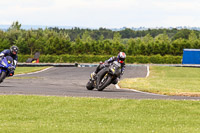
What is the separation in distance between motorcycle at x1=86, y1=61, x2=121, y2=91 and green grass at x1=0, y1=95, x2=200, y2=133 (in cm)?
503

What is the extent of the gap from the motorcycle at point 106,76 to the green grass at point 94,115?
16.5 feet

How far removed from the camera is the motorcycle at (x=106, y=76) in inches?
775

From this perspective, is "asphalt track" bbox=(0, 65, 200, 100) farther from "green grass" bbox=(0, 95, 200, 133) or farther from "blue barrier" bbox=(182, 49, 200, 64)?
"blue barrier" bbox=(182, 49, 200, 64)

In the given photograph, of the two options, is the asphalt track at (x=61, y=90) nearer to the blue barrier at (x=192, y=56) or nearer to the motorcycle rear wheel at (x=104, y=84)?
the motorcycle rear wheel at (x=104, y=84)

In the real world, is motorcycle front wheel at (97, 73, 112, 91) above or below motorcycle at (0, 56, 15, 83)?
below

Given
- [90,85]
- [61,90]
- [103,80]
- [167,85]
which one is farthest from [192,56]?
[61,90]

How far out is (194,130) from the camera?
1027 centimetres

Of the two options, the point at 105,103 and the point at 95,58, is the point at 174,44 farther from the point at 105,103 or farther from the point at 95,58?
the point at 105,103

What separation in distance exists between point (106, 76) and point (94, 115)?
8017 mm

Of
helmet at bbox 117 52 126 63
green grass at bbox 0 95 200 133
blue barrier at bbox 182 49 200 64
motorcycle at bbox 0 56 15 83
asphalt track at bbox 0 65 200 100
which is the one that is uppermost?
helmet at bbox 117 52 126 63

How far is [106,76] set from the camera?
797 inches

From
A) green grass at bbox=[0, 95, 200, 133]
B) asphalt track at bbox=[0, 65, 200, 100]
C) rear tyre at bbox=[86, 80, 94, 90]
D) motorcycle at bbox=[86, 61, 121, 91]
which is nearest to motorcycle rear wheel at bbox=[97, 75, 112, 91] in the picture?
motorcycle at bbox=[86, 61, 121, 91]

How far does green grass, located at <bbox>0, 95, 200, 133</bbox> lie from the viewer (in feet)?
33.8

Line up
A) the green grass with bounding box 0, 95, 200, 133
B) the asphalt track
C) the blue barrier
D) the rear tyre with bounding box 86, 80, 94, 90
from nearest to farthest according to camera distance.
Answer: the green grass with bounding box 0, 95, 200, 133 < the asphalt track < the rear tyre with bounding box 86, 80, 94, 90 < the blue barrier
